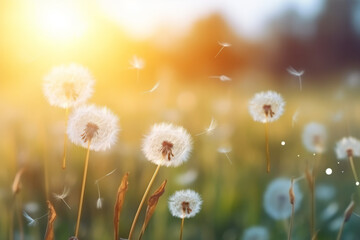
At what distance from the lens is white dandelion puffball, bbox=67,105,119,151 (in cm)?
86

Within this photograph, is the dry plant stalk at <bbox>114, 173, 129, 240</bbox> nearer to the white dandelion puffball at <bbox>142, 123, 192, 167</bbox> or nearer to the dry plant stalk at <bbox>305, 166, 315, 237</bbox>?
the white dandelion puffball at <bbox>142, 123, 192, 167</bbox>

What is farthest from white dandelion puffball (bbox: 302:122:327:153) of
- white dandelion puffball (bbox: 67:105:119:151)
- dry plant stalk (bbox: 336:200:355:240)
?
white dandelion puffball (bbox: 67:105:119:151)

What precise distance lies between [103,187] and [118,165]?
53 mm

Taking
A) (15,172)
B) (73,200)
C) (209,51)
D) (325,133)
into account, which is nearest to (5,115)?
(15,172)

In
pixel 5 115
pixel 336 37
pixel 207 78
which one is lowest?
pixel 5 115

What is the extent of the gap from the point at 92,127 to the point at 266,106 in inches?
13.7

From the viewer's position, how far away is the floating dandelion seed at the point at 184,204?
2.97 feet

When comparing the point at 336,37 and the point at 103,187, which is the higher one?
the point at 336,37

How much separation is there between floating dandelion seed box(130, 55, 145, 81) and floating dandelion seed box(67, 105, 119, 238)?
0.39ft

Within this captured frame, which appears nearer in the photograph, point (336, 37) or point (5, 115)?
point (5, 115)

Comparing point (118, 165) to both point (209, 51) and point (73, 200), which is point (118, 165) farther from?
point (209, 51)

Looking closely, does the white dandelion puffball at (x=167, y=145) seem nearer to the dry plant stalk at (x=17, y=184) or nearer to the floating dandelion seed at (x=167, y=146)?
the floating dandelion seed at (x=167, y=146)

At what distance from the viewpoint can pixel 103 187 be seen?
Answer: 97cm

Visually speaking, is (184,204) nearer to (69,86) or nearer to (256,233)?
(256,233)
